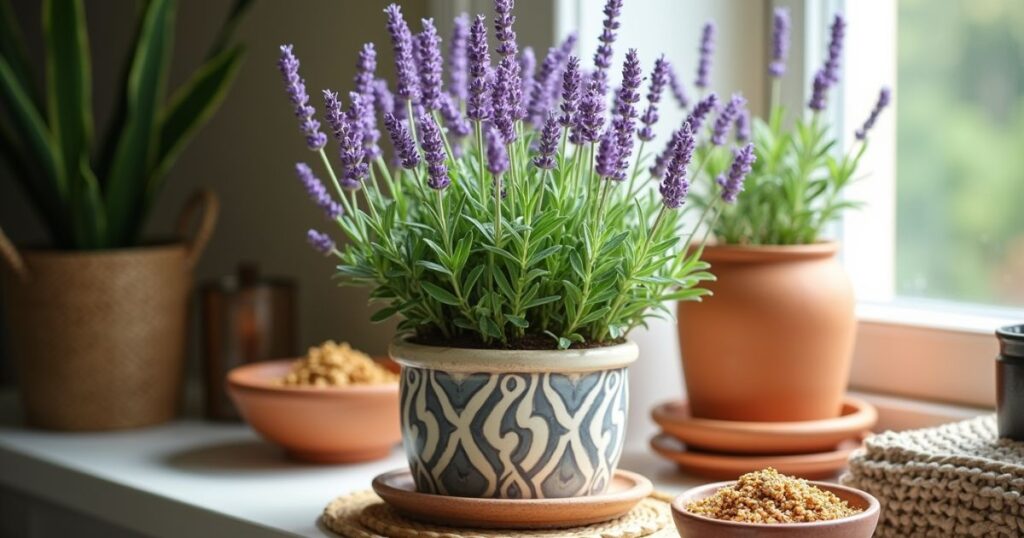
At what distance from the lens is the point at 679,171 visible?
2.90 feet

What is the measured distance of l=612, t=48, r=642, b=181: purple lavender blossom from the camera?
86 cm

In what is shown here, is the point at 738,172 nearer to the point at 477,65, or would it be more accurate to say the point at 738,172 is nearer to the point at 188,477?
the point at 477,65

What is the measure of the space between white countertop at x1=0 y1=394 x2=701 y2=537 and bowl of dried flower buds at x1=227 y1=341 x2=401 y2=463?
0.02 meters

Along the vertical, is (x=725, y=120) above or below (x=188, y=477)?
above

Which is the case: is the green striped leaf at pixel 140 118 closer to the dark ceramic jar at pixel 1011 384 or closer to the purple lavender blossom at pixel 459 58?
the purple lavender blossom at pixel 459 58

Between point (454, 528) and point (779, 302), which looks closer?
point (454, 528)

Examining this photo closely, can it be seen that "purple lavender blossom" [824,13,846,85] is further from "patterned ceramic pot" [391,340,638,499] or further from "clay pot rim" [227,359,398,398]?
"clay pot rim" [227,359,398,398]

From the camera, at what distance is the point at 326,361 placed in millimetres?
1315

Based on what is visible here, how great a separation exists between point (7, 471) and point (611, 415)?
0.81 meters

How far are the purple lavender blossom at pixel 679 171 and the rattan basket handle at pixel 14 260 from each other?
872 mm

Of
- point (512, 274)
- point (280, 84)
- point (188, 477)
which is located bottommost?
point (188, 477)

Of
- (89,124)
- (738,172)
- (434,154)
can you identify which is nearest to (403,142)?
(434,154)

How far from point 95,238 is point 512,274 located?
77cm

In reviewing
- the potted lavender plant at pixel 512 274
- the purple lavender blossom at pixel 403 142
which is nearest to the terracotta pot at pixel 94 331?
the potted lavender plant at pixel 512 274
